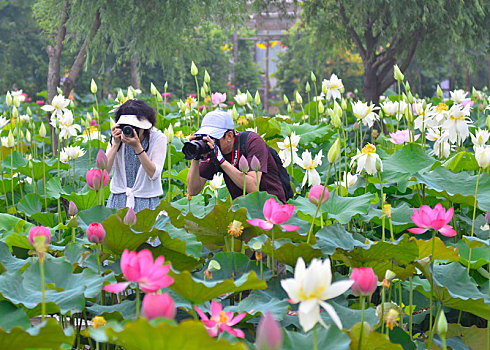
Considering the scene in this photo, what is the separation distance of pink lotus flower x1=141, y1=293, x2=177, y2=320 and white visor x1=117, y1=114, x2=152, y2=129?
1.59m

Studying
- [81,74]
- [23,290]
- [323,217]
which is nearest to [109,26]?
[323,217]

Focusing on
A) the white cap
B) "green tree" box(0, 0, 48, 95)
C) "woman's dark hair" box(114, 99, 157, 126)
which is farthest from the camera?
"green tree" box(0, 0, 48, 95)

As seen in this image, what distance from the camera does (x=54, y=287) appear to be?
52.1 inches

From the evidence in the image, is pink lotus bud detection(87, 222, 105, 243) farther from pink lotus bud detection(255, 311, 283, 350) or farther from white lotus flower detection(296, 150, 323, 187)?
white lotus flower detection(296, 150, 323, 187)

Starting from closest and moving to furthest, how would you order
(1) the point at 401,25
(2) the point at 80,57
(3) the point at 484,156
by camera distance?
(3) the point at 484,156, (2) the point at 80,57, (1) the point at 401,25

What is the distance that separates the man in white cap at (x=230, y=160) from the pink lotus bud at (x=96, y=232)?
0.72 m

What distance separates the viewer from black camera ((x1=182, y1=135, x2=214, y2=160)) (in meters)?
2.05

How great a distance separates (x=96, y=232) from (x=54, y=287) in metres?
0.16

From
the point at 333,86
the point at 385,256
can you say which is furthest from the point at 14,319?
the point at 333,86

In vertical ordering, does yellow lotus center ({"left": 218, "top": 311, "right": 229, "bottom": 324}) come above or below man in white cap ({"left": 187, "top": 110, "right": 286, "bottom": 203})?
below

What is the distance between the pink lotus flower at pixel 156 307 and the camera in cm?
90

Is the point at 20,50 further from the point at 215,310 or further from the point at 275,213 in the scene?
the point at 215,310

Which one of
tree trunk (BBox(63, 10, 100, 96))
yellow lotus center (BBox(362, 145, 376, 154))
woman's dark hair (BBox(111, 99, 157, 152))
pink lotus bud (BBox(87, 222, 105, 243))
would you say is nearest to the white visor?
woman's dark hair (BBox(111, 99, 157, 152))

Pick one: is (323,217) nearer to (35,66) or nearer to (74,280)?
(74,280)
